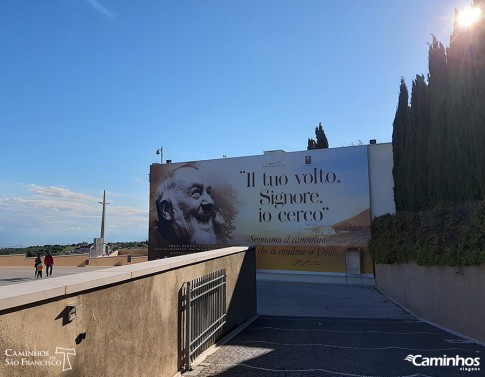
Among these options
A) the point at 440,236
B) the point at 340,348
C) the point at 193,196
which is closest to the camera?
the point at 340,348

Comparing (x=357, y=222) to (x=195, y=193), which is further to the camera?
(x=195, y=193)

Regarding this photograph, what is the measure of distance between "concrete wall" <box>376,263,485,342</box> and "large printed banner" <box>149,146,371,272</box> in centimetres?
762

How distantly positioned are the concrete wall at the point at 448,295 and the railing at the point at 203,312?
15.6ft

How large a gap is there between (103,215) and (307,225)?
39816mm

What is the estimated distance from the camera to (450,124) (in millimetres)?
10953

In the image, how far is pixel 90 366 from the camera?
3.67m

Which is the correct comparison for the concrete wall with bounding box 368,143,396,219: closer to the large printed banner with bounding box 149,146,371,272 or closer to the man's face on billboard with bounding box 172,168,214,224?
the large printed banner with bounding box 149,146,371,272

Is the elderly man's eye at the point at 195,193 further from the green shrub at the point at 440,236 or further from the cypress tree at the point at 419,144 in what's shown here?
the cypress tree at the point at 419,144

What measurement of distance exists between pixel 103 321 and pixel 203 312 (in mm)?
2841

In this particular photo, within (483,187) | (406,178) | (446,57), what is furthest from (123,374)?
(406,178)

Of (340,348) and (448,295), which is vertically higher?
(448,295)

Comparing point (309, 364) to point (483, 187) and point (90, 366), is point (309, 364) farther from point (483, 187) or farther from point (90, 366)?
point (483, 187)

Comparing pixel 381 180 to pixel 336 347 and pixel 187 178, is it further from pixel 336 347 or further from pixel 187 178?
pixel 336 347

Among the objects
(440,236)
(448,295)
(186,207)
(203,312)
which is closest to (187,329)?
(203,312)
